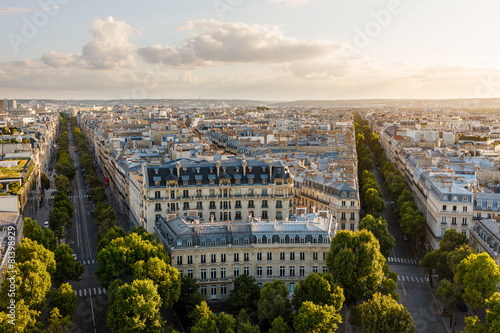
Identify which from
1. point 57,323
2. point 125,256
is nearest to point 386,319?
point 125,256

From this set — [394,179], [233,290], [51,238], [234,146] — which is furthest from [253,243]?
[234,146]

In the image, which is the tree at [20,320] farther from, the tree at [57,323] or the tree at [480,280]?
the tree at [480,280]

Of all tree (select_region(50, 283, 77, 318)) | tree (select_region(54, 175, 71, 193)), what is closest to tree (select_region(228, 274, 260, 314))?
tree (select_region(50, 283, 77, 318))

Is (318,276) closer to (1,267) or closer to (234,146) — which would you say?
(1,267)

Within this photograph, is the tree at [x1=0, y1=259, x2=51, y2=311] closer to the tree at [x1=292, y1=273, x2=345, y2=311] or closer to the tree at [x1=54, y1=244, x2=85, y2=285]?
the tree at [x1=54, y1=244, x2=85, y2=285]

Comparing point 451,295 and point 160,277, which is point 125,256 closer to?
point 160,277

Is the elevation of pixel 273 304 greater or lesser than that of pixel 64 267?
lesser
